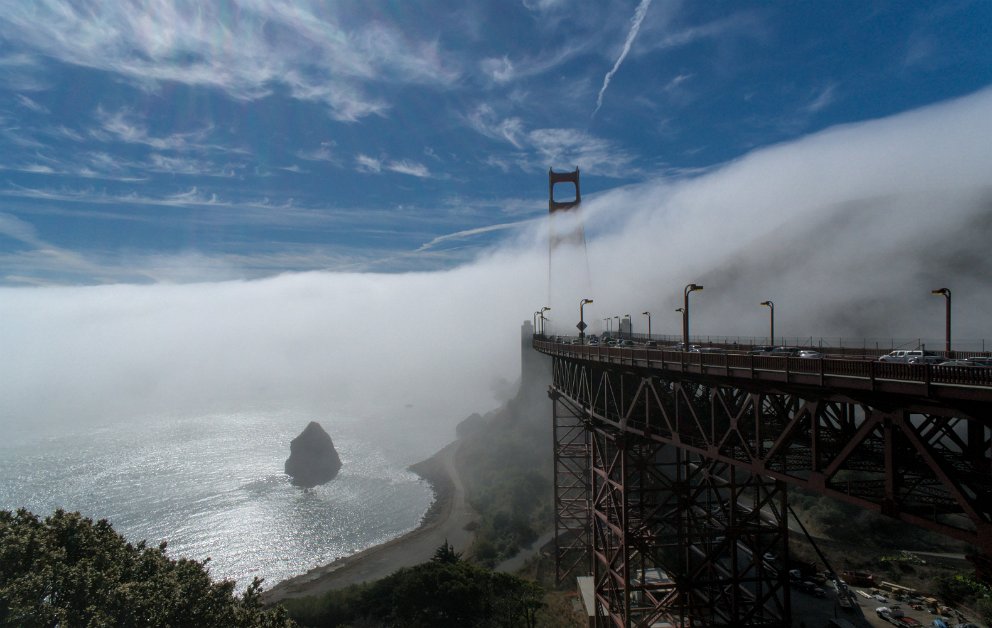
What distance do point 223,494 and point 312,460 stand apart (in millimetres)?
14622

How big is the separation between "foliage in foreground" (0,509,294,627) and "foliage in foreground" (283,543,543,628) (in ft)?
44.7

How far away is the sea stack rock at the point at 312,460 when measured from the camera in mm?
85713

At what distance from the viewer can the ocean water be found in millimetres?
56969

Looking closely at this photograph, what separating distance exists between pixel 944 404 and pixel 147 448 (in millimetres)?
140504

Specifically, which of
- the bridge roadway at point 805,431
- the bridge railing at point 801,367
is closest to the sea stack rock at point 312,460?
the bridge roadway at point 805,431

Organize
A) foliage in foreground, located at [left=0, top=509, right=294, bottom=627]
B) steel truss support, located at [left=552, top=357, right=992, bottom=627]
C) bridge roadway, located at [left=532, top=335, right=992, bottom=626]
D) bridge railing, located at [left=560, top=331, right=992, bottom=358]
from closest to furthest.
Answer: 1. bridge roadway, located at [left=532, top=335, right=992, bottom=626]
2. steel truss support, located at [left=552, top=357, right=992, bottom=627]
3. foliage in foreground, located at [left=0, top=509, right=294, bottom=627]
4. bridge railing, located at [left=560, top=331, right=992, bottom=358]

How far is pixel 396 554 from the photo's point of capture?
5116 centimetres

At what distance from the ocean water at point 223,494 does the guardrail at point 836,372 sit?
49.1 metres

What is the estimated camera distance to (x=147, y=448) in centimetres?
11350

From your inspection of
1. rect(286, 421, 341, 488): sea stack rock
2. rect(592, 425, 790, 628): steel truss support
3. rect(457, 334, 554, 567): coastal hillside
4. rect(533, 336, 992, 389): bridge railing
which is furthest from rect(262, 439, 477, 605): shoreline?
rect(533, 336, 992, 389): bridge railing

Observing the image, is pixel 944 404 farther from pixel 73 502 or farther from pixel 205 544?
pixel 73 502

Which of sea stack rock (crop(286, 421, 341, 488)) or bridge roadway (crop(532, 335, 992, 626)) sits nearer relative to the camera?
bridge roadway (crop(532, 335, 992, 626))

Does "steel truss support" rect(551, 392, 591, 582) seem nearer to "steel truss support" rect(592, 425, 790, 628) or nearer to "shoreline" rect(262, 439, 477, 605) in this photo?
"steel truss support" rect(592, 425, 790, 628)

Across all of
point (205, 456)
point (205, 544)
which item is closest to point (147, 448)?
point (205, 456)
